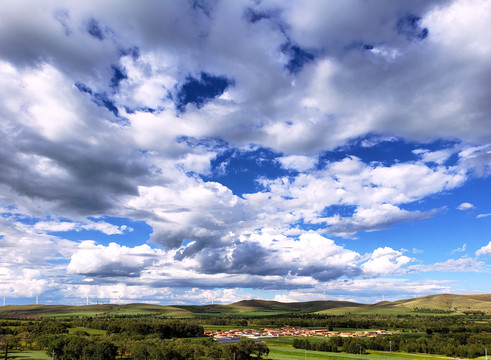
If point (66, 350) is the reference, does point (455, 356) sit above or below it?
below

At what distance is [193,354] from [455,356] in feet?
352

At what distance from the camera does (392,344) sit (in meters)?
166

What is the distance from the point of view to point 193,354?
116 metres

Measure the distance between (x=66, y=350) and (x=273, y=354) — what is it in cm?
7371

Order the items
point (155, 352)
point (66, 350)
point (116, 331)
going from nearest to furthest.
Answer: point (155, 352), point (66, 350), point (116, 331)

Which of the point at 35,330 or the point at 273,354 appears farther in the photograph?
the point at 35,330

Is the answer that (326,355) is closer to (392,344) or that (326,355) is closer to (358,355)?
(358,355)

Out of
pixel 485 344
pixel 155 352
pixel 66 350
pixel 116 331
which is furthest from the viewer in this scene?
pixel 116 331

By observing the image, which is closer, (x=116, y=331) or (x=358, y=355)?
(x=358, y=355)

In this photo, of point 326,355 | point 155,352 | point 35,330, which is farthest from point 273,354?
point 35,330

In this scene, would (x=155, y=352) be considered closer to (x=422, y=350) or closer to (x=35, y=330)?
(x=35, y=330)

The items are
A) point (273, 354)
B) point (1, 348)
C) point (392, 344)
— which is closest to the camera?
point (1, 348)

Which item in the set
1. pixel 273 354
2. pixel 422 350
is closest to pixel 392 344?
Result: pixel 422 350

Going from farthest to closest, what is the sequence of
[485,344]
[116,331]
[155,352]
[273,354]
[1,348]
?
[116,331] < [485,344] < [273,354] < [1,348] < [155,352]
